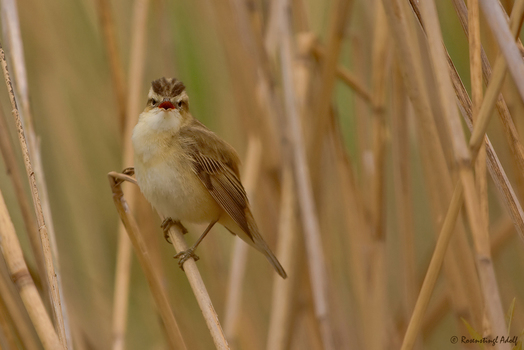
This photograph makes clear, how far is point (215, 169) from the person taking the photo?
252 cm

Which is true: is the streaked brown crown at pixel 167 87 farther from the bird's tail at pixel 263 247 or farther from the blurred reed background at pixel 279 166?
the bird's tail at pixel 263 247

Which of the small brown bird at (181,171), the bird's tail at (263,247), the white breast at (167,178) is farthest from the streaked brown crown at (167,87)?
the bird's tail at (263,247)

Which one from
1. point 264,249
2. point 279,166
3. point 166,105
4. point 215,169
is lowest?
point 264,249

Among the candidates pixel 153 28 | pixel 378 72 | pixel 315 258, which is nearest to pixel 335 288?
pixel 315 258

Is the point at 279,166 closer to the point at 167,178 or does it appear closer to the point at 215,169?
the point at 215,169

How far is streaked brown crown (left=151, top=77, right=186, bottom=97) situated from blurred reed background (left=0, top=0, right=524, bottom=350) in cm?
24

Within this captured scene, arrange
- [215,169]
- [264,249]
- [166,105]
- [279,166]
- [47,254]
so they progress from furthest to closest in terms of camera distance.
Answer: [279,166] < [215,169] < [166,105] < [264,249] < [47,254]

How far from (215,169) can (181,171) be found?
0.17 m

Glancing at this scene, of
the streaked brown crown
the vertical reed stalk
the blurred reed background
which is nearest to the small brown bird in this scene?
the streaked brown crown

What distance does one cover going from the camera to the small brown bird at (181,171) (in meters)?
2.35

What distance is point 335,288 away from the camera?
3.11 meters

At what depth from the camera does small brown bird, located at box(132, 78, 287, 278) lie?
2.35 metres

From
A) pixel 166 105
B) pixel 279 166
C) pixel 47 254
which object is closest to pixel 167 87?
pixel 166 105

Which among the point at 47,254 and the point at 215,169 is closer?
the point at 47,254
